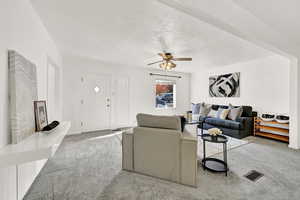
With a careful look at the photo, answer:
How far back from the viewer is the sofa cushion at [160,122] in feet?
6.31

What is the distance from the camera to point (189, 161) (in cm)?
180

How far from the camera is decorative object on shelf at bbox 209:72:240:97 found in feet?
16.2

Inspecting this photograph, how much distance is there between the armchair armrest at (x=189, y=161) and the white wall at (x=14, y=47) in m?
1.83

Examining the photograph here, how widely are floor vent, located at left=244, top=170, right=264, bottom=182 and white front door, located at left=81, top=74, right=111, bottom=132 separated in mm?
4108

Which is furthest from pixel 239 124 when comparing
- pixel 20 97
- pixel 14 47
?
pixel 14 47

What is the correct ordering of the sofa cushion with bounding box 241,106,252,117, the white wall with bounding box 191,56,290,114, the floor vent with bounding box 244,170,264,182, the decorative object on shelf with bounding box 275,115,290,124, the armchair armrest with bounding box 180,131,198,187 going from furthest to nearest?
the sofa cushion with bounding box 241,106,252,117 → the white wall with bounding box 191,56,290,114 → the decorative object on shelf with bounding box 275,115,290,124 → the floor vent with bounding box 244,170,264,182 → the armchair armrest with bounding box 180,131,198,187

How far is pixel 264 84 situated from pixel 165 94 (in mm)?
3491

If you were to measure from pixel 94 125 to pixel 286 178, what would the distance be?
185 inches

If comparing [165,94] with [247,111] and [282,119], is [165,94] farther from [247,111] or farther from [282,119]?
[282,119]

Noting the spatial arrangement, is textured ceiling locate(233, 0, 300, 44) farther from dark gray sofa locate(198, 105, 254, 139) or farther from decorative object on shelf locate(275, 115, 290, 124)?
dark gray sofa locate(198, 105, 254, 139)

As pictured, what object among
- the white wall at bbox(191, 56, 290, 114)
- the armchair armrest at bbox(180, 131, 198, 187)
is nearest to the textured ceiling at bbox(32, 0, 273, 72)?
the white wall at bbox(191, 56, 290, 114)

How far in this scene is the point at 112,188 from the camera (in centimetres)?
181

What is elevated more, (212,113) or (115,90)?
(115,90)

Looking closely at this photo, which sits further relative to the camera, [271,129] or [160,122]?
[271,129]
